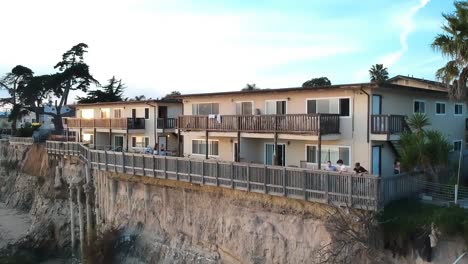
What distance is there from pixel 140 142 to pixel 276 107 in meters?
18.5

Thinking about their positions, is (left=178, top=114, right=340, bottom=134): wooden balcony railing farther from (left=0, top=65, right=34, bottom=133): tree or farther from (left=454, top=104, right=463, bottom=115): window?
(left=0, top=65, right=34, bottom=133): tree

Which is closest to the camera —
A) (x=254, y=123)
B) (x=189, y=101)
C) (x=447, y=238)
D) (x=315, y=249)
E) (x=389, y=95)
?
(x=447, y=238)

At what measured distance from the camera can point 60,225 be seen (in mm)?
38219

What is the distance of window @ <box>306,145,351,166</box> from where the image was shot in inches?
928

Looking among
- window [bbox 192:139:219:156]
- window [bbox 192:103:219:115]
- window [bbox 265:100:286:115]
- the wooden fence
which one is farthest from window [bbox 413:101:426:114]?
window [bbox 192:139:219:156]

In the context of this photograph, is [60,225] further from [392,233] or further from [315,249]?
[392,233]

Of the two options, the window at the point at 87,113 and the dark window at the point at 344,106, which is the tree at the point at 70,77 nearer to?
the window at the point at 87,113

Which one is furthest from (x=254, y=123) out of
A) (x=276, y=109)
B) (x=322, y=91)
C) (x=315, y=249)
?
(x=315, y=249)

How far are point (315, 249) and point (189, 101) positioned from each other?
16869 mm

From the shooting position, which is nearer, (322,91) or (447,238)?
(447,238)

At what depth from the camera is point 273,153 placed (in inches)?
1069

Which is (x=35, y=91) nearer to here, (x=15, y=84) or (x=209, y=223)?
(x=15, y=84)

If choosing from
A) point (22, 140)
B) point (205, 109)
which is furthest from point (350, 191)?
point (22, 140)

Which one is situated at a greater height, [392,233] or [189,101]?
[189,101]
